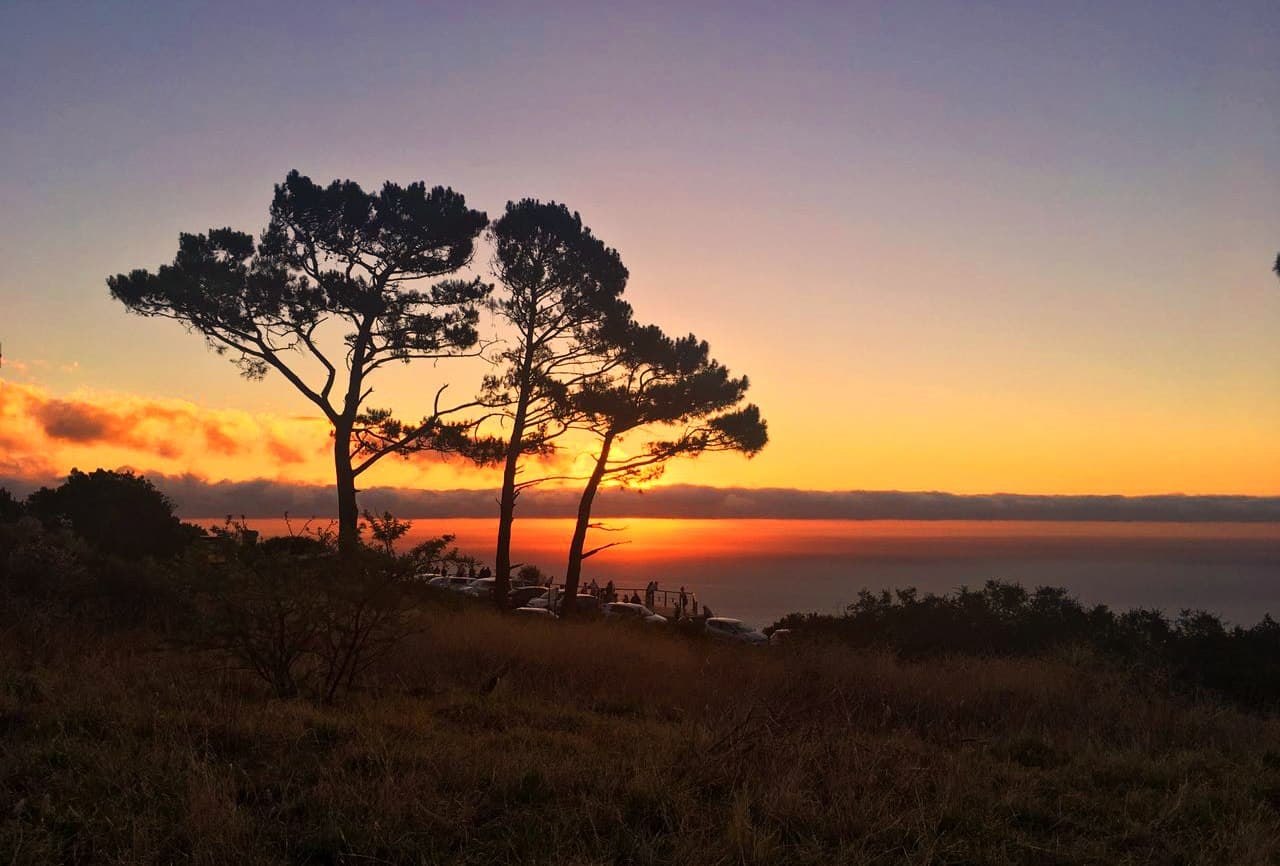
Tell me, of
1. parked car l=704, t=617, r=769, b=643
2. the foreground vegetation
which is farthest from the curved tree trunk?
the foreground vegetation

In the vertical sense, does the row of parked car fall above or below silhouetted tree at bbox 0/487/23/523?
below

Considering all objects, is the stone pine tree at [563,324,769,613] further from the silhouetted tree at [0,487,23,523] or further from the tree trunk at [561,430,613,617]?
the silhouetted tree at [0,487,23,523]

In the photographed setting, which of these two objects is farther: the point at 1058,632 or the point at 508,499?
the point at 508,499

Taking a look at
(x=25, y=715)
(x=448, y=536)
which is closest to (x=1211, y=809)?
(x=448, y=536)

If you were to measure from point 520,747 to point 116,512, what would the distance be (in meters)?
20.7

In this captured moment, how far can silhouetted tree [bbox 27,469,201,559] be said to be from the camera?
22.7 meters

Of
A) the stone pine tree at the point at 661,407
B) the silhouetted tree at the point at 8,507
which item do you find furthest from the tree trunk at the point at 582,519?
the silhouetted tree at the point at 8,507

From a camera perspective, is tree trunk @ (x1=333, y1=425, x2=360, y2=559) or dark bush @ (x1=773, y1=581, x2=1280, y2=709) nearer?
dark bush @ (x1=773, y1=581, x2=1280, y2=709)

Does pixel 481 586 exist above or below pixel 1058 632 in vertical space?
below

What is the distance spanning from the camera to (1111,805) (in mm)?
7031

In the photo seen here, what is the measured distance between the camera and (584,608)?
110 feet

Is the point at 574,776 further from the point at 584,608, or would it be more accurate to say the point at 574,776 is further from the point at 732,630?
the point at 584,608

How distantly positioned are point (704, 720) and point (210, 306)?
2030 centimetres

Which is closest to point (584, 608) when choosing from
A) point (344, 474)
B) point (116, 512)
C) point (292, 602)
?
point (344, 474)
